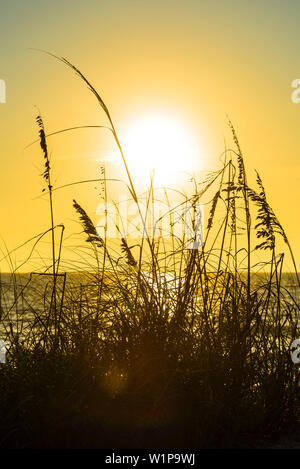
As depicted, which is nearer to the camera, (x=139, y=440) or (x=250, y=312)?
(x=139, y=440)

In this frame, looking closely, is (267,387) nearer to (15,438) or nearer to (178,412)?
(178,412)

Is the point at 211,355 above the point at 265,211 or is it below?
below

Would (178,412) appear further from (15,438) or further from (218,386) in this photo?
(15,438)

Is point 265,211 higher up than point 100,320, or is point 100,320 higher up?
point 265,211

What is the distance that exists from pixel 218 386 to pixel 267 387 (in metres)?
0.41

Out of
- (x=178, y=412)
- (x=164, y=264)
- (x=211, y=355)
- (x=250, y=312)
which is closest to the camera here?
(x=178, y=412)

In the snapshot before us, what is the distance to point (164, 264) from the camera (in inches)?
147

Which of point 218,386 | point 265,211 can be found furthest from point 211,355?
point 265,211
